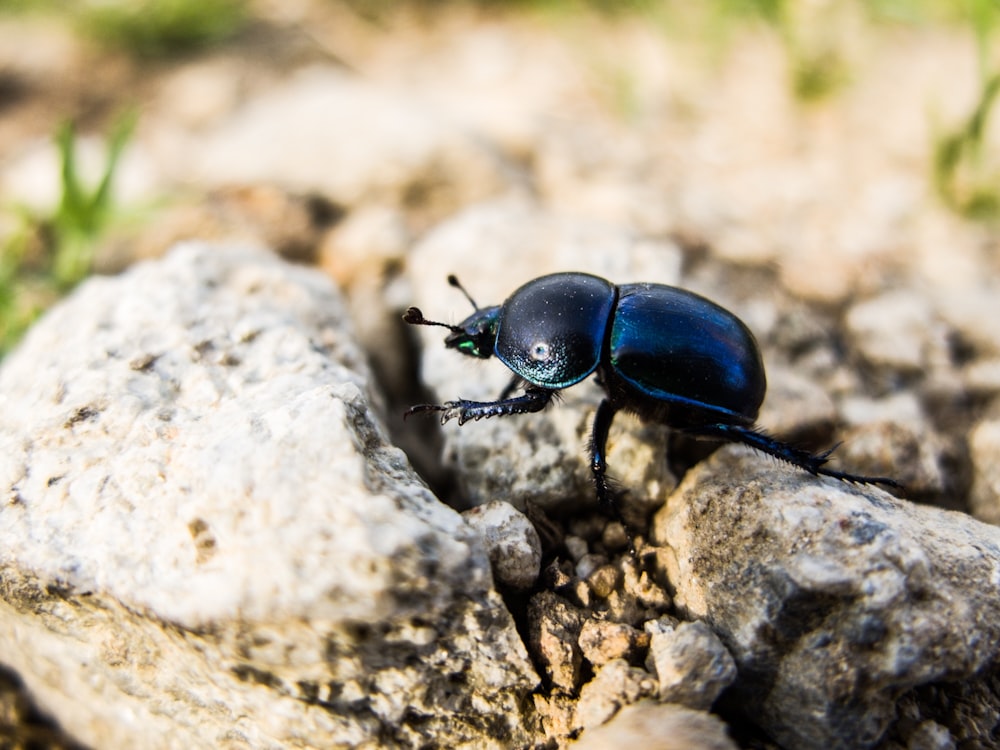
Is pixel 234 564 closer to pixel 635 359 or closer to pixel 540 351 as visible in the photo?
pixel 540 351

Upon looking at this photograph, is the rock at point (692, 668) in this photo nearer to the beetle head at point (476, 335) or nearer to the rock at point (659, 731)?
the rock at point (659, 731)

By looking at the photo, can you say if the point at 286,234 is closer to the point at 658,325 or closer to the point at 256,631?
the point at 658,325

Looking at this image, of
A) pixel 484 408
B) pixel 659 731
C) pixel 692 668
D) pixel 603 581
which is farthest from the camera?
pixel 484 408

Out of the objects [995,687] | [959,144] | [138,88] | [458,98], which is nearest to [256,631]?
[995,687]

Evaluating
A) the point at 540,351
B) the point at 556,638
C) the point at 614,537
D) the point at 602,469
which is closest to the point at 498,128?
the point at 540,351

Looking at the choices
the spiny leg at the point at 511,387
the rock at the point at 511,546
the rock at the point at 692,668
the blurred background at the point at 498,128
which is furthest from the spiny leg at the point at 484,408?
the blurred background at the point at 498,128
